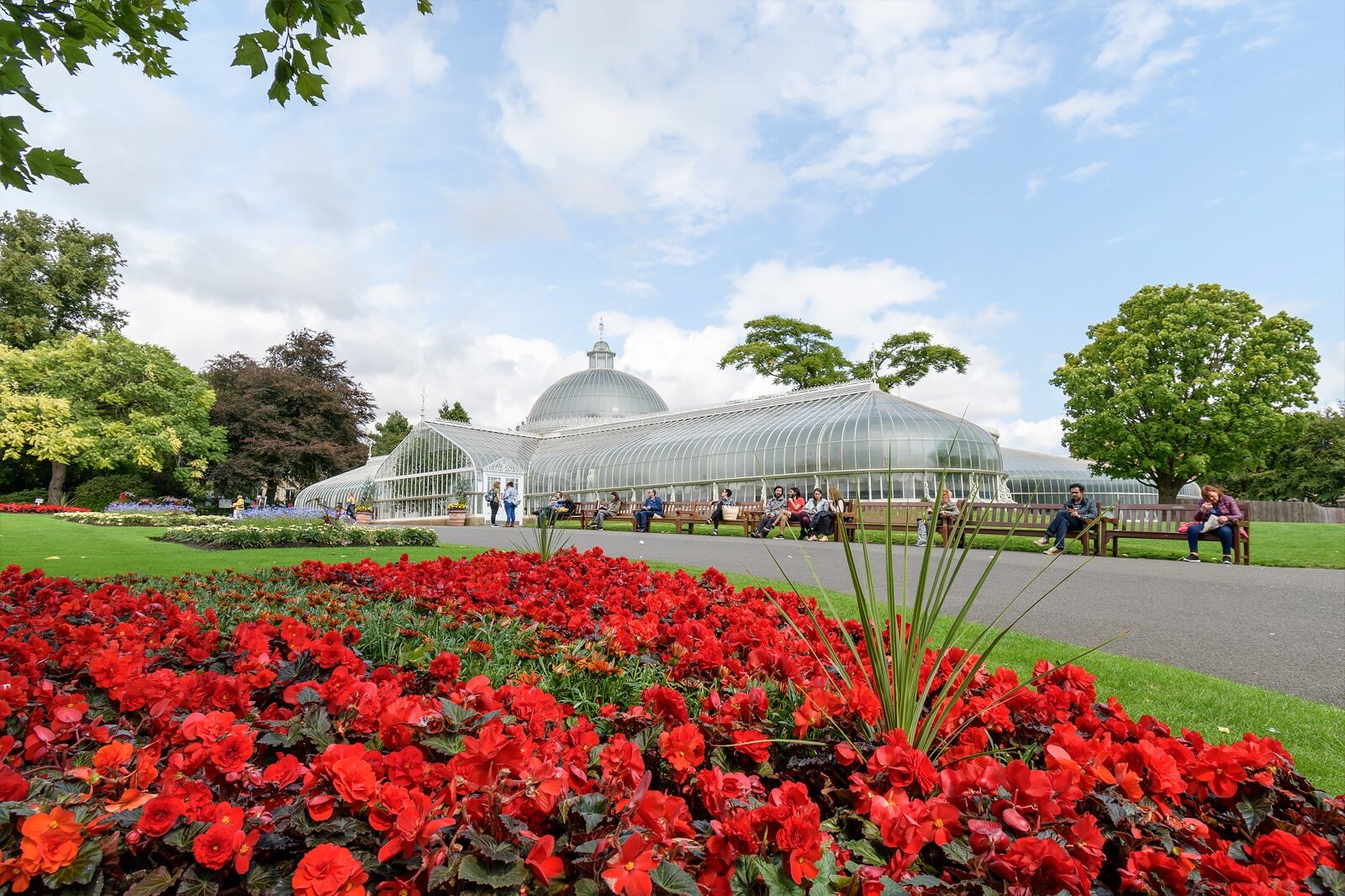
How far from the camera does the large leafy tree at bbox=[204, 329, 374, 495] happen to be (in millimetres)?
38656

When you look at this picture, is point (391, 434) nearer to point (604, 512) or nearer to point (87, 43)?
point (604, 512)

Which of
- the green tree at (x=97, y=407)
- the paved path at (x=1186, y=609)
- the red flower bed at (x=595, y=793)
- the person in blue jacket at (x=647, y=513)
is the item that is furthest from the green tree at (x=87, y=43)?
the green tree at (x=97, y=407)

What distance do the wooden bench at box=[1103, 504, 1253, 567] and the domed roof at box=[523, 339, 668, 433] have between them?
41623mm

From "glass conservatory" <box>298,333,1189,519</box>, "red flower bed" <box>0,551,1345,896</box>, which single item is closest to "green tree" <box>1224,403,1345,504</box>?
"glass conservatory" <box>298,333,1189,519</box>

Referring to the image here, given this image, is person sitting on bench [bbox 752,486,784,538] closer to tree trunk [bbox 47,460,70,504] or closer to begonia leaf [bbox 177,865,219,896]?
begonia leaf [bbox 177,865,219,896]

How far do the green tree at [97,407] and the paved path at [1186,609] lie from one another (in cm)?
3239

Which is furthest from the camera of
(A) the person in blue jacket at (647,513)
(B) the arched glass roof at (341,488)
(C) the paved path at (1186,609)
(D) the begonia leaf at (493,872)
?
(B) the arched glass roof at (341,488)

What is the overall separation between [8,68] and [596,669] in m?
3.82

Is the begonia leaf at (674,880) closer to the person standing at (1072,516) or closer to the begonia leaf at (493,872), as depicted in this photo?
the begonia leaf at (493,872)

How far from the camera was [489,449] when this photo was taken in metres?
37.2

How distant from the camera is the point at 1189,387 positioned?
2728 centimetres

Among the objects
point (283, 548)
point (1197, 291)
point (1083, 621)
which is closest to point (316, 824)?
point (1083, 621)

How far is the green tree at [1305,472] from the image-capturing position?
131ft

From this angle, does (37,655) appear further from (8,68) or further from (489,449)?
(489,449)
